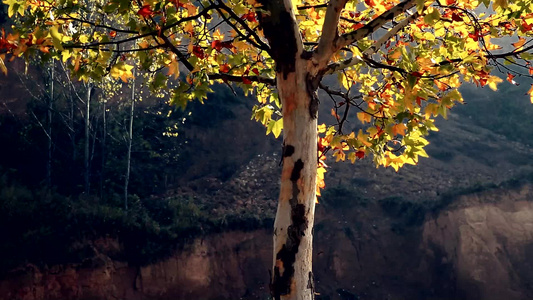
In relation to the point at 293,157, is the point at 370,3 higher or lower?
higher

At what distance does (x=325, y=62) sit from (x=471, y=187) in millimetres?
15038

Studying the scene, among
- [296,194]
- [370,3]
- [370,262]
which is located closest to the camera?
[296,194]

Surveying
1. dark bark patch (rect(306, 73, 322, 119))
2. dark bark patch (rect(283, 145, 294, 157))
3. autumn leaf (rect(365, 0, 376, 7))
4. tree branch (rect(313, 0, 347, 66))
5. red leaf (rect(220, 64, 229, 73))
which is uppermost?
autumn leaf (rect(365, 0, 376, 7))

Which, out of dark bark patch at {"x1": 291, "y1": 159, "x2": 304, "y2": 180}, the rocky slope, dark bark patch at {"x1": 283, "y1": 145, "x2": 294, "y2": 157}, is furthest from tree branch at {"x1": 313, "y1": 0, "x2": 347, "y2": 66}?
the rocky slope

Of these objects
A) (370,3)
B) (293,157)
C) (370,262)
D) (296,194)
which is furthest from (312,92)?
A: (370,262)

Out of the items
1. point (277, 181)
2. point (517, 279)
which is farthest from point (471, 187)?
point (277, 181)

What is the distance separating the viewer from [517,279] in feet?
49.9

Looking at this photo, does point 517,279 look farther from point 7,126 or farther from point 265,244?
point 7,126

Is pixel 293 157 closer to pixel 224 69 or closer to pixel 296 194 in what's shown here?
pixel 296 194

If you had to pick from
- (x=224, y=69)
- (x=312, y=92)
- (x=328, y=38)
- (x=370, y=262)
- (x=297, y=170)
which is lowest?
(x=370, y=262)

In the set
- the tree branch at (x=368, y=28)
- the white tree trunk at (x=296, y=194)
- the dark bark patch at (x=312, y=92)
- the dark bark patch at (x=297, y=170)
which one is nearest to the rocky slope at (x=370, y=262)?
the white tree trunk at (x=296, y=194)

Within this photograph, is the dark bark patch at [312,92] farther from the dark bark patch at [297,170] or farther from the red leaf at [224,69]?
the red leaf at [224,69]

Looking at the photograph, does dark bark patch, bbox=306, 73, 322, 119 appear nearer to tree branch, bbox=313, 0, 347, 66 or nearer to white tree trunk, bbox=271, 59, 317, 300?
white tree trunk, bbox=271, 59, 317, 300

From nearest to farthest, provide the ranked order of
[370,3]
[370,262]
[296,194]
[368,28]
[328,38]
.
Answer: [296,194] < [328,38] < [368,28] < [370,3] < [370,262]
